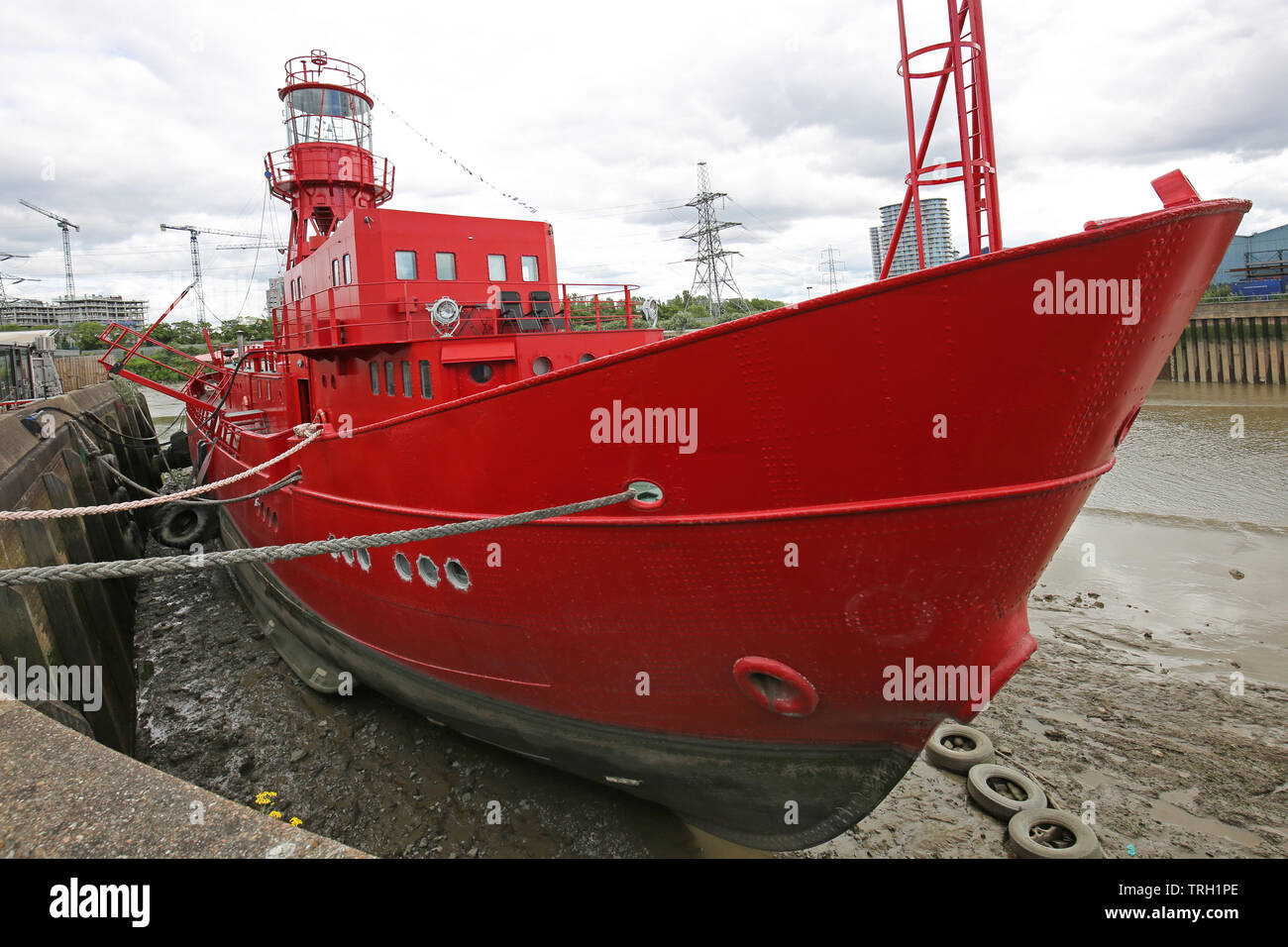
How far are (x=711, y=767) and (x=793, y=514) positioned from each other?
7.53ft

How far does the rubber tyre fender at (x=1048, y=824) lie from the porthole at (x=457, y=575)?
16.6 ft

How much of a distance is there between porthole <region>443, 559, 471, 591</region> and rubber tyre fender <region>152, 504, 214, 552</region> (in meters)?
11.5

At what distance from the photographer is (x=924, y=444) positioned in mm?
3826

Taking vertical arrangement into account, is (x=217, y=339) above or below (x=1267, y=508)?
above

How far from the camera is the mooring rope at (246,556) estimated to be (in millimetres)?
3457

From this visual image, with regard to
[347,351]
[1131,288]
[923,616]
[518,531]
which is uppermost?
[347,351]

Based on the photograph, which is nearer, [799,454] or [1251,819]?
[799,454]

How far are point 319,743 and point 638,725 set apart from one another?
15.0ft

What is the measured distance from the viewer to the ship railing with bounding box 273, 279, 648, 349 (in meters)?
7.76

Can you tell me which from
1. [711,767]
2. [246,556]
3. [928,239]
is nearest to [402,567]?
[246,556]

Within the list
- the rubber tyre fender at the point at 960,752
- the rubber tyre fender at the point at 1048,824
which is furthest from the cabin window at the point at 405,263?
the rubber tyre fender at the point at 1048,824
